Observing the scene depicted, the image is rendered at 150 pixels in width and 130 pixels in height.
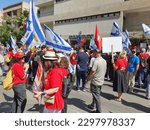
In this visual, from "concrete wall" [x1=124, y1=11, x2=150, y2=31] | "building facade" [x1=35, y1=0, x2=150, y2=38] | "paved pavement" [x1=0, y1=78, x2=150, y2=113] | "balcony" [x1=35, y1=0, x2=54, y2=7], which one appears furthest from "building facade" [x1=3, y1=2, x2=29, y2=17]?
"paved pavement" [x1=0, y1=78, x2=150, y2=113]

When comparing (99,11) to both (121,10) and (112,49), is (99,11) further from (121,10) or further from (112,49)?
(112,49)

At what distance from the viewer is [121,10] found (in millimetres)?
30688

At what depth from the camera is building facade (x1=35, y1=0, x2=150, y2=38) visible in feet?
98.0

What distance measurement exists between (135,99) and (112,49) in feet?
6.28

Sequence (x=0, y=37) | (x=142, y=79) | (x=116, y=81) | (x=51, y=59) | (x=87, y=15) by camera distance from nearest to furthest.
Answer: (x=51, y=59) < (x=116, y=81) < (x=142, y=79) < (x=87, y=15) < (x=0, y=37)

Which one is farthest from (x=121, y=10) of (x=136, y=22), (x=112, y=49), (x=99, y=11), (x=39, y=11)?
(x=39, y=11)

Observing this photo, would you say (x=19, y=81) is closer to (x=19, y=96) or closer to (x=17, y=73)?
(x=17, y=73)

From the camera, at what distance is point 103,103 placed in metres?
9.13

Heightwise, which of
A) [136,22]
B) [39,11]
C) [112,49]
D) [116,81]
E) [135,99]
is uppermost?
[39,11]

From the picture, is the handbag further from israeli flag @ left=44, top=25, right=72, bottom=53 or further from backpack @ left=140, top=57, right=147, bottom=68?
backpack @ left=140, top=57, right=147, bottom=68

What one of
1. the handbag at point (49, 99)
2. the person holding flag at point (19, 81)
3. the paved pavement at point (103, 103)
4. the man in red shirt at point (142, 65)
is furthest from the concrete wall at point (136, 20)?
the handbag at point (49, 99)

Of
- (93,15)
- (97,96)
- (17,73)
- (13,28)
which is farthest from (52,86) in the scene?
(13,28)

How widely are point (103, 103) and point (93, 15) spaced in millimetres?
27339

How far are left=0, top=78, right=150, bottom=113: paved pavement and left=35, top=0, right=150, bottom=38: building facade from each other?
1825 centimetres
